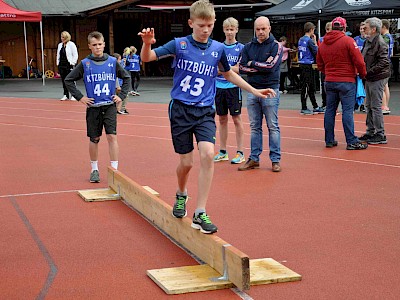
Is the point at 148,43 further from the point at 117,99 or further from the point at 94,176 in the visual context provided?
the point at 94,176

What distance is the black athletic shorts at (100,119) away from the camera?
382 inches

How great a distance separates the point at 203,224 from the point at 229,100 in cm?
509

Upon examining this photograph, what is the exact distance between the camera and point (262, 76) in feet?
33.9

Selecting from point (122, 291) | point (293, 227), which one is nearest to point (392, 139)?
point (293, 227)

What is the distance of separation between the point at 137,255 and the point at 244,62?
15.6ft

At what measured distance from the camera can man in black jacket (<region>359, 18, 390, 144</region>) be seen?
1273cm

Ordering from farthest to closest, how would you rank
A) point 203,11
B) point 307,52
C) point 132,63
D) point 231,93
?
point 132,63 < point 307,52 < point 231,93 < point 203,11

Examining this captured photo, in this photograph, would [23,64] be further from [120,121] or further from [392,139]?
[392,139]

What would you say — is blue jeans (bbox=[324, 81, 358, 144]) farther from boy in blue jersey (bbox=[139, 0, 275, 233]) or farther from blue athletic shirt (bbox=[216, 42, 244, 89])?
boy in blue jersey (bbox=[139, 0, 275, 233])

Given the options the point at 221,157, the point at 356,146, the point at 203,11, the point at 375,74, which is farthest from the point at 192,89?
the point at 375,74

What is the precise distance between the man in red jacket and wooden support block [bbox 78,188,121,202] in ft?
16.1

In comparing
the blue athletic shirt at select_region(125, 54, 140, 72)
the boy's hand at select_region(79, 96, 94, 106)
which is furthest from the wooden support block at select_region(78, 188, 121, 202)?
the blue athletic shirt at select_region(125, 54, 140, 72)

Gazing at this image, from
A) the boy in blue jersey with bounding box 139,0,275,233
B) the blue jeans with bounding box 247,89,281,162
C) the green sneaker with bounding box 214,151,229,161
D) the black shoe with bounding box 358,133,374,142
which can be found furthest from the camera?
the black shoe with bounding box 358,133,374,142

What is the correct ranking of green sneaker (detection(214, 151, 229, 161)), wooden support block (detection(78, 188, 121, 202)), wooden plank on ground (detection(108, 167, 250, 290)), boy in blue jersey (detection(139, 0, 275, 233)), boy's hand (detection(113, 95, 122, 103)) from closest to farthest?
wooden plank on ground (detection(108, 167, 250, 290))
boy in blue jersey (detection(139, 0, 275, 233))
wooden support block (detection(78, 188, 121, 202))
boy's hand (detection(113, 95, 122, 103))
green sneaker (detection(214, 151, 229, 161))
